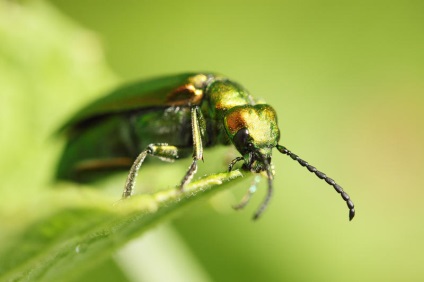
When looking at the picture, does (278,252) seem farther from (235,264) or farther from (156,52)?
(156,52)

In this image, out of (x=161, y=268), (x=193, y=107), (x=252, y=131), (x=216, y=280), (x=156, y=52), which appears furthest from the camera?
(x=156, y=52)

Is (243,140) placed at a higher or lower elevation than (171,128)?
higher

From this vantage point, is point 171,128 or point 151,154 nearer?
point 151,154

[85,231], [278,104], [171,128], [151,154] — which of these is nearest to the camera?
[85,231]

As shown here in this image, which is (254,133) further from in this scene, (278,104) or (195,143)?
(278,104)

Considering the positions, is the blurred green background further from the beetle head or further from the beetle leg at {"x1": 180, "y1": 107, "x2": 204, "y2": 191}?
the beetle head

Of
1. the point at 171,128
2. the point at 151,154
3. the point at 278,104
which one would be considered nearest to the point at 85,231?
the point at 151,154

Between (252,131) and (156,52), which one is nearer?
(252,131)

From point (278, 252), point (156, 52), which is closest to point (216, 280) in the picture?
point (278, 252)
